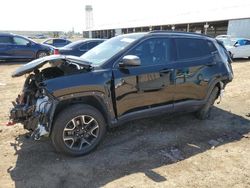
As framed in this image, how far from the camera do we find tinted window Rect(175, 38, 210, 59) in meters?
5.38

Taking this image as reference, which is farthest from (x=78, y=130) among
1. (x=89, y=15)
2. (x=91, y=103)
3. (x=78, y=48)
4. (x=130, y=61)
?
(x=89, y=15)

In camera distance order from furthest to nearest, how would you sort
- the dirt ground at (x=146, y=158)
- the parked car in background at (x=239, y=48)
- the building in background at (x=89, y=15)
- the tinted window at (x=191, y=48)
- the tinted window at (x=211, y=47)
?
the building in background at (x=89, y=15)
the parked car in background at (x=239, y=48)
the tinted window at (x=211, y=47)
the tinted window at (x=191, y=48)
the dirt ground at (x=146, y=158)

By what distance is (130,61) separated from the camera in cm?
443

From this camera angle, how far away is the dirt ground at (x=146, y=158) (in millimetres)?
3811

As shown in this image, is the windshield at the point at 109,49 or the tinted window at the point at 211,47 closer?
the windshield at the point at 109,49

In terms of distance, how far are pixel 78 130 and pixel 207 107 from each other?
310cm

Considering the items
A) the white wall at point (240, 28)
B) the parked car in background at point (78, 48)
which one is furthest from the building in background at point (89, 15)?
the parked car in background at point (78, 48)

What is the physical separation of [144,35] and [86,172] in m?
2.56

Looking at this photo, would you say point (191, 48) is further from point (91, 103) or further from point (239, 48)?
point (239, 48)

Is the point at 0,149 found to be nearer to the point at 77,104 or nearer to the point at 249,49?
the point at 77,104

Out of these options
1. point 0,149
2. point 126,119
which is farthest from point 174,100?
point 0,149

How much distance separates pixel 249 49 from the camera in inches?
744

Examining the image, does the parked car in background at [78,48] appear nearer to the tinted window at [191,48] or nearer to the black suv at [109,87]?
the black suv at [109,87]

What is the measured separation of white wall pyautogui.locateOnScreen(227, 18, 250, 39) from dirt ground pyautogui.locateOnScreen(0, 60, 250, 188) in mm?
23453
